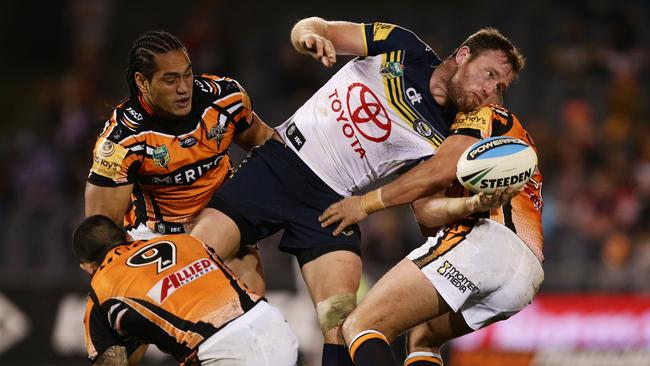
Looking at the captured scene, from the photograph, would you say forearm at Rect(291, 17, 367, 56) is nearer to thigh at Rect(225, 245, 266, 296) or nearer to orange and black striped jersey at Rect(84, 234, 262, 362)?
thigh at Rect(225, 245, 266, 296)

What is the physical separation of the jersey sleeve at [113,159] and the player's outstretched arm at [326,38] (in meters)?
1.03

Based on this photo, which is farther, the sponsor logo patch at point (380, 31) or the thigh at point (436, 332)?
the sponsor logo patch at point (380, 31)

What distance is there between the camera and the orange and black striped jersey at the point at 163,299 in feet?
15.5

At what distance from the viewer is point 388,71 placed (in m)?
5.89

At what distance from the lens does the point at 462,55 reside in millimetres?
5707

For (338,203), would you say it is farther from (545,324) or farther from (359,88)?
(545,324)

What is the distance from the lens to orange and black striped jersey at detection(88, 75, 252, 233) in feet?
18.7

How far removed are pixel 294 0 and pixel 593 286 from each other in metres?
6.24

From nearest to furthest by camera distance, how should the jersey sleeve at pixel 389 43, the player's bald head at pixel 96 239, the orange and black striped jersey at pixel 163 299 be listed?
the orange and black striped jersey at pixel 163 299
the player's bald head at pixel 96 239
the jersey sleeve at pixel 389 43

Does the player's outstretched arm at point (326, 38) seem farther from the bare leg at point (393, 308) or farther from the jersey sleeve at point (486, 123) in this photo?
the bare leg at point (393, 308)

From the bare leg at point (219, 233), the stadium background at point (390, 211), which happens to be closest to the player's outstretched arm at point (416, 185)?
the bare leg at point (219, 233)

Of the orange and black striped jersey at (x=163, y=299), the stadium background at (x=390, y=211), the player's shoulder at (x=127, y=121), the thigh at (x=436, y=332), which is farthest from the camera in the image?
the stadium background at (x=390, y=211)

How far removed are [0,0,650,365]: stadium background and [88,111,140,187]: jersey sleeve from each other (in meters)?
4.34

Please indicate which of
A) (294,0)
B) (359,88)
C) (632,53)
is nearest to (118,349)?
(359,88)
